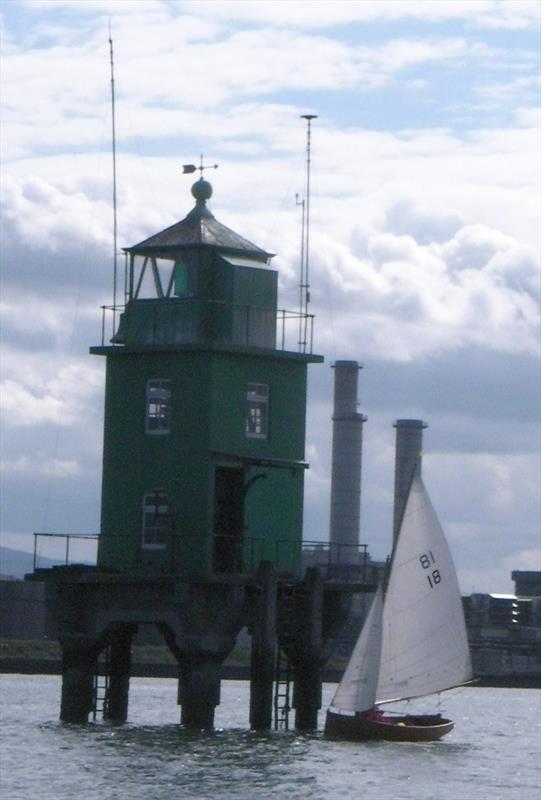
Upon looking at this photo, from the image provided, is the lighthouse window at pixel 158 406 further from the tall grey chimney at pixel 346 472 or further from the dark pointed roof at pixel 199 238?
the tall grey chimney at pixel 346 472

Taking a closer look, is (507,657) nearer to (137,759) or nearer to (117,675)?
(117,675)

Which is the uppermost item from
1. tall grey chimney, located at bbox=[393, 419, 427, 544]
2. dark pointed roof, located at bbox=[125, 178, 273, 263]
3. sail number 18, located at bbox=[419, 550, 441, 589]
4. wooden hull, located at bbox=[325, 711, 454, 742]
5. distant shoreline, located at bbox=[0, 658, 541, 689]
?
tall grey chimney, located at bbox=[393, 419, 427, 544]

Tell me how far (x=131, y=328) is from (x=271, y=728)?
11.1 metres

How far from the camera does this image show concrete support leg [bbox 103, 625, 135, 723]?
6006 centimetres

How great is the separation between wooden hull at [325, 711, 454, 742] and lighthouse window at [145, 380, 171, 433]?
8674mm

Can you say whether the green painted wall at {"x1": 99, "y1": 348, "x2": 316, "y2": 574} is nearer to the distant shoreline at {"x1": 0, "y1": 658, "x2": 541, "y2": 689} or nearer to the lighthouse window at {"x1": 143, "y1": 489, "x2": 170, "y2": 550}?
the lighthouse window at {"x1": 143, "y1": 489, "x2": 170, "y2": 550}

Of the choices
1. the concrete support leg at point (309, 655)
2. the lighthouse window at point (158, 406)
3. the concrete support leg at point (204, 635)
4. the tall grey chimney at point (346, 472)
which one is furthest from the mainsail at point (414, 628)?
the tall grey chimney at point (346, 472)

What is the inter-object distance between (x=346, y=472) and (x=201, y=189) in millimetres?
66442

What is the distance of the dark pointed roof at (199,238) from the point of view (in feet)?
188

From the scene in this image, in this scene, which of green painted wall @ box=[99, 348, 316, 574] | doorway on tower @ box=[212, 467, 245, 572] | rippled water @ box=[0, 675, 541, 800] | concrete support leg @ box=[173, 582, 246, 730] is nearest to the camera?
rippled water @ box=[0, 675, 541, 800]

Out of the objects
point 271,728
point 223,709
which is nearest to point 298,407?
point 271,728

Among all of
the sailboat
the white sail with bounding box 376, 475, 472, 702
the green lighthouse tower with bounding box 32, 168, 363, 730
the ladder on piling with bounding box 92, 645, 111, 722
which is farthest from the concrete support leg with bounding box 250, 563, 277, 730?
Answer: the ladder on piling with bounding box 92, 645, 111, 722

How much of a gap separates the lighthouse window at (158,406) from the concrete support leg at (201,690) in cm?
594

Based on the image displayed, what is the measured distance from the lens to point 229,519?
184 feet
